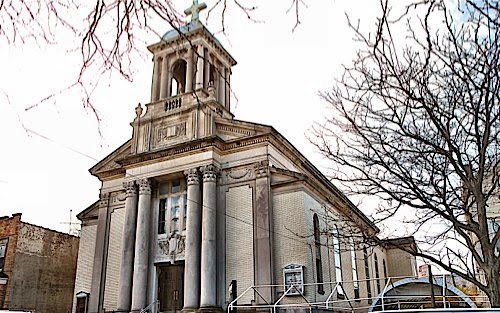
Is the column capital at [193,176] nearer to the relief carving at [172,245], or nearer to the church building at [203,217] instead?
the church building at [203,217]

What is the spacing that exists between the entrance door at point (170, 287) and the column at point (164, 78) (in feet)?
31.9

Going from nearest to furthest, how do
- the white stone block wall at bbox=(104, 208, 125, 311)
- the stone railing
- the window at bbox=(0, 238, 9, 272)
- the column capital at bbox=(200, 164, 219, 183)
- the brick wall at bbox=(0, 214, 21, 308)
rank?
the column capital at bbox=(200, 164, 219, 183) → the white stone block wall at bbox=(104, 208, 125, 311) → the stone railing → the brick wall at bbox=(0, 214, 21, 308) → the window at bbox=(0, 238, 9, 272)

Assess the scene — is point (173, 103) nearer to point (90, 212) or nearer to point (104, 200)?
point (104, 200)

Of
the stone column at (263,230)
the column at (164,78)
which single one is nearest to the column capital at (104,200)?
the column at (164,78)

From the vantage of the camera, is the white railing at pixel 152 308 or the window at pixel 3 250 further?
the window at pixel 3 250

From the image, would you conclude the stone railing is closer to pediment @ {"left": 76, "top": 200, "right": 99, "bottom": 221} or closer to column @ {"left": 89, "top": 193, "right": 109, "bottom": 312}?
column @ {"left": 89, "top": 193, "right": 109, "bottom": 312}

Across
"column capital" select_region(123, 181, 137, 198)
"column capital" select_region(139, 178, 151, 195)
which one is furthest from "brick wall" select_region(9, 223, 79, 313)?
"column capital" select_region(139, 178, 151, 195)

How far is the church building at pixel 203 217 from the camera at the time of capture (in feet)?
74.4

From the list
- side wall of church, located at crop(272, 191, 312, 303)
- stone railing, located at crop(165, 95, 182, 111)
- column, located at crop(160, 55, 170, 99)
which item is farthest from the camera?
column, located at crop(160, 55, 170, 99)

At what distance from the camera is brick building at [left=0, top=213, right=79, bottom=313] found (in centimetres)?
2945

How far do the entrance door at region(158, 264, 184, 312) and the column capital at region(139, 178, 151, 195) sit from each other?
13.1 ft

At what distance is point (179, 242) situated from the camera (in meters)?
24.8

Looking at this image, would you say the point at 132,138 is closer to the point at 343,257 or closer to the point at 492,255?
the point at 343,257

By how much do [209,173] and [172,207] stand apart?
3.00 m
